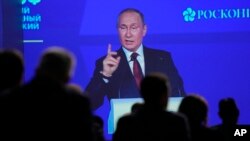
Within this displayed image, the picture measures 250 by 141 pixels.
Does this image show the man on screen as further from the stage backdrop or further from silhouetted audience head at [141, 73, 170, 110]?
silhouetted audience head at [141, 73, 170, 110]

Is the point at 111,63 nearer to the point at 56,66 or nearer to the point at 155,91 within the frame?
the point at 155,91

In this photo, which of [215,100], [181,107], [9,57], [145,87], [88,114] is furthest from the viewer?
[215,100]

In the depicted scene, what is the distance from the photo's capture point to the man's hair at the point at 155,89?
305 cm

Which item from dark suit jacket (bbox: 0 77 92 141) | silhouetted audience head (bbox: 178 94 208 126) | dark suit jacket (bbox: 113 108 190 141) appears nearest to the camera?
dark suit jacket (bbox: 0 77 92 141)

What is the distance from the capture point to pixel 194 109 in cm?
333

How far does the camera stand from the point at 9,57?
2.85 metres

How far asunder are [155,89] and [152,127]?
192 millimetres

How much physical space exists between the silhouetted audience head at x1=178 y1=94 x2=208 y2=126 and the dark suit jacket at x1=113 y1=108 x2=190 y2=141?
30cm

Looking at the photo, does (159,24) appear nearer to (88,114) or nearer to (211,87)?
(211,87)

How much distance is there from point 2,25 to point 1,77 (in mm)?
4955

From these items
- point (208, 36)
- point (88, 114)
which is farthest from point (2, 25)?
point (88, 114)

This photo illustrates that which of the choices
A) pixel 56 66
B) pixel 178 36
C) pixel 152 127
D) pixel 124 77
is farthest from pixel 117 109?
pixel 56 66

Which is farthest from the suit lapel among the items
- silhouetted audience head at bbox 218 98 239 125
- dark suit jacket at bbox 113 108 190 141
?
dark suit jacket at bbox 113 108 190 141

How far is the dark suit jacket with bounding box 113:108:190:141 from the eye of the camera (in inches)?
119
